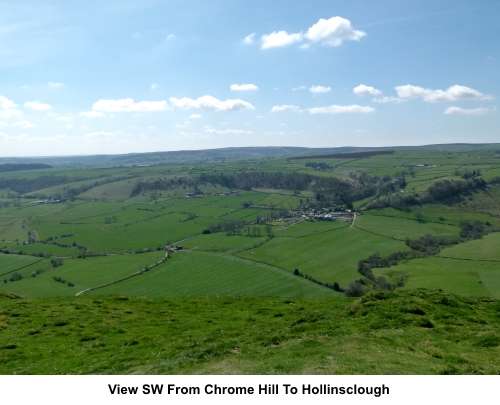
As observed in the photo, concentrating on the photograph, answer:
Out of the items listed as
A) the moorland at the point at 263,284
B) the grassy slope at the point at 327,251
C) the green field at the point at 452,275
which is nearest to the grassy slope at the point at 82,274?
the moorland at the point at 263,284

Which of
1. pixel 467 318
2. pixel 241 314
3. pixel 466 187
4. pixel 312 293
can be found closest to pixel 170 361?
pixel 241 314

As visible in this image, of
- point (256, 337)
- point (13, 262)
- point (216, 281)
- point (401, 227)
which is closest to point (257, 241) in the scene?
point (216, 281)

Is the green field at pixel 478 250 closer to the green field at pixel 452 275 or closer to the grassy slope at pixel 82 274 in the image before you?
the green field at pixel 452 275

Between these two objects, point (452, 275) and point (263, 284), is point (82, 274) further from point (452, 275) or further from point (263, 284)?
point (452, 275)

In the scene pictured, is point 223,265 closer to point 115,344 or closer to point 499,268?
point 499,268

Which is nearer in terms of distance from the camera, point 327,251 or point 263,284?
point 263,284

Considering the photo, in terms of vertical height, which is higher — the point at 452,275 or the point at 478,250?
the point at 478,250

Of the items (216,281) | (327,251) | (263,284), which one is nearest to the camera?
(263,284)
